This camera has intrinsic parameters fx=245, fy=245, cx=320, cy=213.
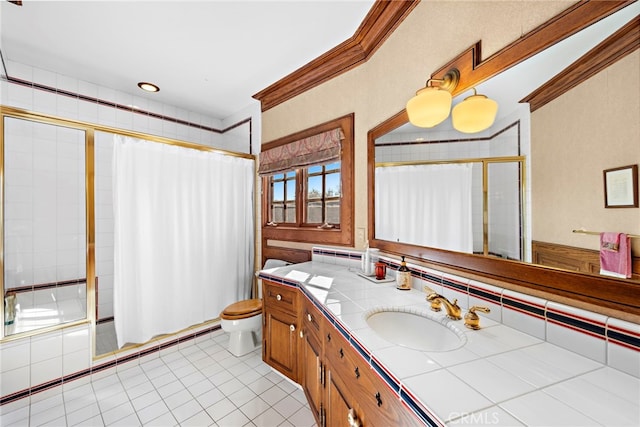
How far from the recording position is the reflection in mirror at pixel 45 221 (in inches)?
77.6

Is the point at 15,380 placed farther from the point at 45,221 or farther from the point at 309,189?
the point at 309,189

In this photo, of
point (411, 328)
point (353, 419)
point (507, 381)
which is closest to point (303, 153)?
point (411, 328)

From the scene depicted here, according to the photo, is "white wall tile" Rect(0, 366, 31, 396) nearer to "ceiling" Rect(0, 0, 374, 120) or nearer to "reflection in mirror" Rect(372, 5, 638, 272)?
"ceiling" Rect(0, 0, 374, 120)

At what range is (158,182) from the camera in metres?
2.17

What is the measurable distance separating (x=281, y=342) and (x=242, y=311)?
0.54 m

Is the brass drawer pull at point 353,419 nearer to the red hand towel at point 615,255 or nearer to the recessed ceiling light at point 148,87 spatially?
the red hand towel at point 615,255

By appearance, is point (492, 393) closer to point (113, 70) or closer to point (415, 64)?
point (415, 64)

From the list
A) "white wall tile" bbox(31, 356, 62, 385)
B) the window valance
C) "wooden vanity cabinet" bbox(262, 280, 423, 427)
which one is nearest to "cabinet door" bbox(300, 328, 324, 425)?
"wooden vanity cabinet" bbox(262, 280, 423, 427)

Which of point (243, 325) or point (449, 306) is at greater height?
point (449, 306)

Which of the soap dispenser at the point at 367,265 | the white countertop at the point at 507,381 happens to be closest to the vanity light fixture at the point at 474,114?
the white countertop at the point at 507,381

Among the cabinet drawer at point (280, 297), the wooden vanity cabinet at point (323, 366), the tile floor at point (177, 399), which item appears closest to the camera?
the wooden vanity cabinet at point (323, 366)

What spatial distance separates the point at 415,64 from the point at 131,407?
2.76m

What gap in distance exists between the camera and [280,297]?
1.70 metres

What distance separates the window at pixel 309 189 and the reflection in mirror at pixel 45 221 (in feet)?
5.09
